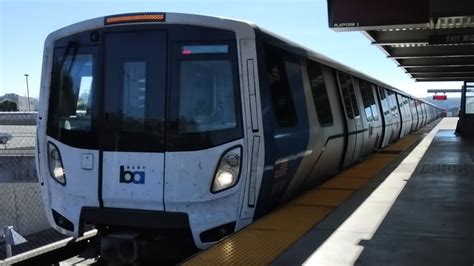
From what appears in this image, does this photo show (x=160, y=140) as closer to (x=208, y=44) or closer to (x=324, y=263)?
(x=208, y=44)

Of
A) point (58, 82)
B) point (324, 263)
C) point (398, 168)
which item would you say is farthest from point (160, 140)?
point (398, 168)

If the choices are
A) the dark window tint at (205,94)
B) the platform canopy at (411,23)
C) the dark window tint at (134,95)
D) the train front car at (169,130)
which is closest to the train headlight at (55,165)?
the train front car at (169,130)

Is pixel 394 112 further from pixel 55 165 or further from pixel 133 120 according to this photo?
pixel 55 165

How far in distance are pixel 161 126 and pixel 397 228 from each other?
259cm

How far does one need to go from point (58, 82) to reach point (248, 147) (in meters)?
2.32

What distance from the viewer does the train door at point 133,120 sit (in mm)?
5184

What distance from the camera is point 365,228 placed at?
5316 mm

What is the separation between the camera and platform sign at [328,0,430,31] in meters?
10.9

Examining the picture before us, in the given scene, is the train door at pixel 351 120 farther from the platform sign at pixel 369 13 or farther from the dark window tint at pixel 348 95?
the platform sign at pixel 369 13

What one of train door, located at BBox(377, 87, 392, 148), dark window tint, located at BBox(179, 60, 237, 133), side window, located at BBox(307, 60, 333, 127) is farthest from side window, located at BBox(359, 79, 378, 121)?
dark window tint, located at BBox(179, 60, 237, 133)

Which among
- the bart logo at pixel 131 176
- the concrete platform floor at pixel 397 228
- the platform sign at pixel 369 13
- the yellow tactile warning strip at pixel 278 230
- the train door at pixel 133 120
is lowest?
the concrete platform floor at pixel 397 228

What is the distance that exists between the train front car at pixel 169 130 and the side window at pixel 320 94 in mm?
2369

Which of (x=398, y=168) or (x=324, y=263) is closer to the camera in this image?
(x=324, y=263)

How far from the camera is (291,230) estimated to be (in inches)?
203
